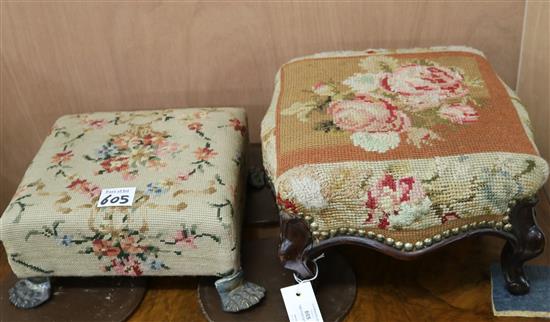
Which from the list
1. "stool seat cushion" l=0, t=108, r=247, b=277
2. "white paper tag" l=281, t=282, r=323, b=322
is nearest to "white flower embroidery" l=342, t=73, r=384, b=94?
"stool seat cushion" l=0, t=108, r=247, b=277

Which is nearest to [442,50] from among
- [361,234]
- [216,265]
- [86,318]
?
[361,234]

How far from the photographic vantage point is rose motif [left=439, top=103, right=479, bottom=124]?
90 cm

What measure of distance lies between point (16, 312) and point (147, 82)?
521 millimetres

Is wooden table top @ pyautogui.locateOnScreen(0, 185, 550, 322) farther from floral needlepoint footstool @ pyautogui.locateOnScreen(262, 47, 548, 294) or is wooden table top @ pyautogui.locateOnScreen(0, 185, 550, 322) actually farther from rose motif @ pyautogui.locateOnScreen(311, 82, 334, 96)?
rose motif @ pyautogui.locateOnScreen(311, 82, 334, 96)

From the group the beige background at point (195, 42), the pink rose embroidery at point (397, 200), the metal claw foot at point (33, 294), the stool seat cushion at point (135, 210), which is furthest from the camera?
the beige background at point (195, 42)

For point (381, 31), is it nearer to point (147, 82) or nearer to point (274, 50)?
point (274, 50)

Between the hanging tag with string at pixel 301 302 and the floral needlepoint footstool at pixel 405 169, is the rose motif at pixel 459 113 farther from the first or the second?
the hanging tag with string at pixel 301 302

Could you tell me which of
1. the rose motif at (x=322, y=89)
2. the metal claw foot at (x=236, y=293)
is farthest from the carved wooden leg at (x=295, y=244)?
the rose motif at (x=322, y=89)

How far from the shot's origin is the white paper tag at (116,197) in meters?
0.94

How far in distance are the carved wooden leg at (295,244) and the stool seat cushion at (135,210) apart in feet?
0.29

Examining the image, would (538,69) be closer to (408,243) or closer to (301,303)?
(408,243)

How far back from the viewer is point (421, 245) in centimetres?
85

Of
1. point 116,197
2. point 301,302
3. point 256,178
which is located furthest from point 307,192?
point 256,178

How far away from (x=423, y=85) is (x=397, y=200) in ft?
0.85
